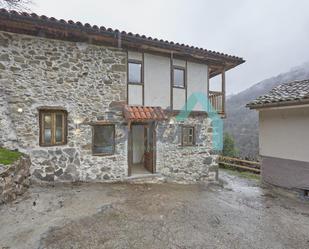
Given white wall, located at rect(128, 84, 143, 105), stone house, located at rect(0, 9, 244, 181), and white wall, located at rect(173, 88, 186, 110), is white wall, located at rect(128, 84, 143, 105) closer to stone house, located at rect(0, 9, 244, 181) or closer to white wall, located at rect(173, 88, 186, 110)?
stone house, located at rect(0, 9, 244, 181)

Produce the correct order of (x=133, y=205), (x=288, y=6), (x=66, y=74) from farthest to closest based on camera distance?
1. (x=288, y=6)
2. (x=66, y=74)
3. (x=133, y=205)

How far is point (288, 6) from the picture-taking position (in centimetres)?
4216

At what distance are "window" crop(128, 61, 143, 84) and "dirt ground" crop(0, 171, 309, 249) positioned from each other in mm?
4170

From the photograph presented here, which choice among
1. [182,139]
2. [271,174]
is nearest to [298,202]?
[271,174]

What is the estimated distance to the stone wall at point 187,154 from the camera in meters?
8.84

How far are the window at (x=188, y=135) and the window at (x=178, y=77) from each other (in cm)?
192

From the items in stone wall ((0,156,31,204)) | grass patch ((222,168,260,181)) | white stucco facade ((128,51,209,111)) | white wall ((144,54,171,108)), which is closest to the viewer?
stone wall ((0,156,31,204))

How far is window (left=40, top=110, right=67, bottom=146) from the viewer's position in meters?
6.93

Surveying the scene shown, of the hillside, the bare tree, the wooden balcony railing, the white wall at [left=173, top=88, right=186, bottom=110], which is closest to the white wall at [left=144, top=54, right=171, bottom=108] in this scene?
the white wall at [left=173, top=88, right=186, bottom=110]

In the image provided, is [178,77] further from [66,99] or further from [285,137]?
[285,137]

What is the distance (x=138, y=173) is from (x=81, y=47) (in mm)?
5332

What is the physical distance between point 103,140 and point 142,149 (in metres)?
3.22

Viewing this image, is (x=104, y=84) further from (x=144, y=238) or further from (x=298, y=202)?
(x=298, y=202)
